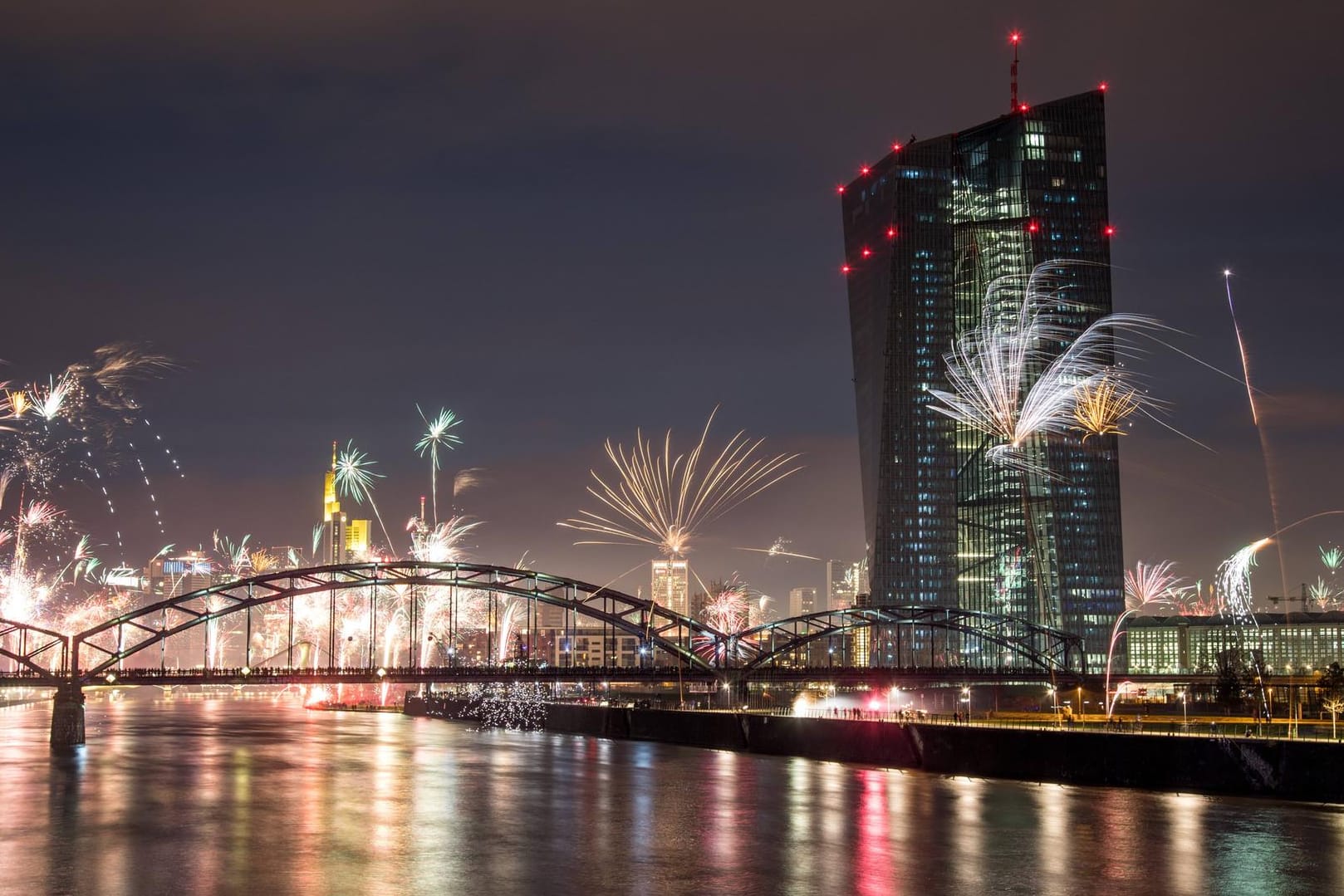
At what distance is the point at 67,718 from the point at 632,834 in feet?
250

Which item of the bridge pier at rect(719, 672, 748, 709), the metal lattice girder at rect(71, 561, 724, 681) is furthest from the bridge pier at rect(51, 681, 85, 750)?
the bridge pier at rect(719, 672, 748, 709)

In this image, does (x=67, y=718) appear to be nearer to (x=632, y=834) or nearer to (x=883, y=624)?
(x=632, y=834)

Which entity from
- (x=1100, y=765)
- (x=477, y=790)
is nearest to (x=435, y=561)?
(x=477, y=790)

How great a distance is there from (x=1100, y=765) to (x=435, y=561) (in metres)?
90.3

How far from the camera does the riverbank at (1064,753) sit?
55250mm

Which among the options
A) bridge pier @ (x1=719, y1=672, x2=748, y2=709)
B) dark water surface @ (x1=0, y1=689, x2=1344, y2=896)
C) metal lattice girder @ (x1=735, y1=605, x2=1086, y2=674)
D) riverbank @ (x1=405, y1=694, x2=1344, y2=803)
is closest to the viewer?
dark water surface @ (x1=0, y1=689, x2=1344, y2=896)

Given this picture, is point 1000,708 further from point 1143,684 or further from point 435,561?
point 435,561

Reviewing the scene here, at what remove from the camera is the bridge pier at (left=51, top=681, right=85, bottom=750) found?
356 feet

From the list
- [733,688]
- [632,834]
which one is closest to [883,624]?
[733,688]

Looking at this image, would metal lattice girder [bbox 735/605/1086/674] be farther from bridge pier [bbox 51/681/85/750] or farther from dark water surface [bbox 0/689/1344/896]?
dark water surface [bbox 0/689/1344/896]

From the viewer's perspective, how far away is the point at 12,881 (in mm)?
38219

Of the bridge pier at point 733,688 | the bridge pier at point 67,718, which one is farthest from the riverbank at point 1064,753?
the bridge pier at point 67,718

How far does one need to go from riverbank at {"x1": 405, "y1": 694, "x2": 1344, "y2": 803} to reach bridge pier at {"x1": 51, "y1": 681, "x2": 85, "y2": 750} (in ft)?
163

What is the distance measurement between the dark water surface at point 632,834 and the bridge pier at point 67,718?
2764 centimetres
